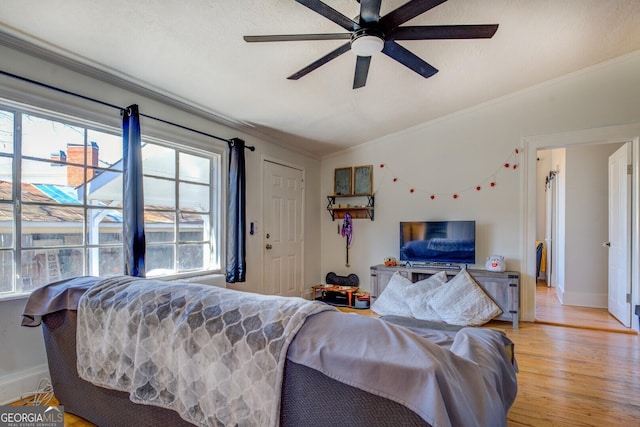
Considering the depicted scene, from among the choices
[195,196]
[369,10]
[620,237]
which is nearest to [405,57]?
[369,10]

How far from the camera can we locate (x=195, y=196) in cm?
350

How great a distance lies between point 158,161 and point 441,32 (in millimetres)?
2646

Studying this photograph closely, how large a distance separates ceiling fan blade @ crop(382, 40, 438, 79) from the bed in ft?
5.58

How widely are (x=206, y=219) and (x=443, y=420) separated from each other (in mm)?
3244

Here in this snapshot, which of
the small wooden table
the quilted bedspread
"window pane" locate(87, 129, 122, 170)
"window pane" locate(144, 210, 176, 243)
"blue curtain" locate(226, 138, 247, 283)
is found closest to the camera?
the quilted bedspread

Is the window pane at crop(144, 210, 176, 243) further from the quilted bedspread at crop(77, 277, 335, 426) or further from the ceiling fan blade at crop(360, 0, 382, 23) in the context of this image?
the ceiling fan blade at crop(360, 0, 382, 23)

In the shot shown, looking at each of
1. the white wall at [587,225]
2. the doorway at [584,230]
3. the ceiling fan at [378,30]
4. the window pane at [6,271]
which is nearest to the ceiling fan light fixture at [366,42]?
the ceiling fan at [378,30]

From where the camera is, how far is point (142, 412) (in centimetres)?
149

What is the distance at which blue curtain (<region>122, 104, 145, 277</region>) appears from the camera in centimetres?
266

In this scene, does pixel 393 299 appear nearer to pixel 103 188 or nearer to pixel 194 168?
pixel 194 168

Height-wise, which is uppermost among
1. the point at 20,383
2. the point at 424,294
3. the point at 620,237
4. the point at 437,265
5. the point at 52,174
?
the point at 52,174

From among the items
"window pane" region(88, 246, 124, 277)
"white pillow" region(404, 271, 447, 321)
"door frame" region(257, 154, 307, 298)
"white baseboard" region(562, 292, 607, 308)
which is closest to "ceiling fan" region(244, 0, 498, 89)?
"window pane" region(88, 246, 124, 277)

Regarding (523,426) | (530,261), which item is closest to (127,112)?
(523,426)

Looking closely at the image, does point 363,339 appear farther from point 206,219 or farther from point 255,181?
point 255,181
